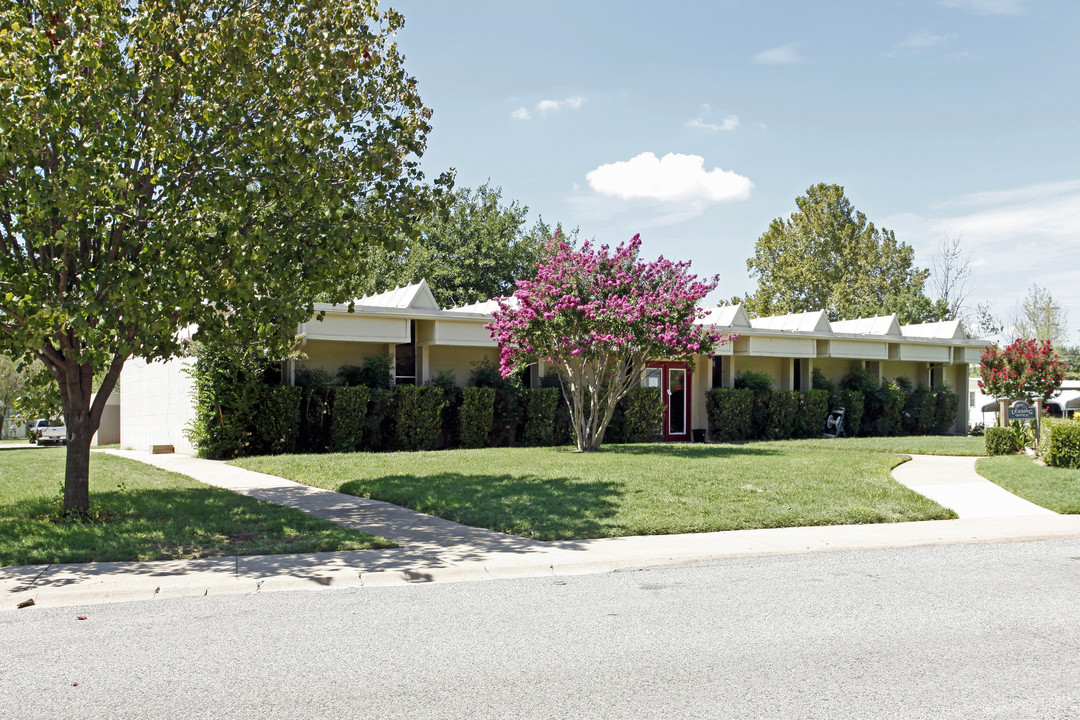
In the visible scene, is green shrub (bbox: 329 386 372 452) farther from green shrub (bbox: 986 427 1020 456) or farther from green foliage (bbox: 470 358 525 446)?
green shrub (bbox: 986 427 1020 456)

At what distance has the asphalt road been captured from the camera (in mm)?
4457

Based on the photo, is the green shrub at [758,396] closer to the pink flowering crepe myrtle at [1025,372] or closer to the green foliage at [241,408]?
the pink flowering crepe myrtle at [1025,372]

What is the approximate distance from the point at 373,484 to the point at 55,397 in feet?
14.6

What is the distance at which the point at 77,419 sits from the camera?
10695 mm

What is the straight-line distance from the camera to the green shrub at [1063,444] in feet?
50.6

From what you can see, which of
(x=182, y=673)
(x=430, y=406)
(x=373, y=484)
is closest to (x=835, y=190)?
(x=430, y=406)

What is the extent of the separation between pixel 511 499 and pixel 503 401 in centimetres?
1046

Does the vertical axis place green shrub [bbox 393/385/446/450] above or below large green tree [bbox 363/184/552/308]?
below

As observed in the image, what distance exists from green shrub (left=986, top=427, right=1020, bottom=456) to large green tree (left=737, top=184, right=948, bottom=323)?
107ft

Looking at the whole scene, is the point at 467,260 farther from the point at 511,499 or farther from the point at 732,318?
the point at 511,499

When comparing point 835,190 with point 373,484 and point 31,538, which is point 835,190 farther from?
point 31,538

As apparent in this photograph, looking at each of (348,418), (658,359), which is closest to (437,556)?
(348,418)

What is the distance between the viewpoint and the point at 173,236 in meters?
9.39

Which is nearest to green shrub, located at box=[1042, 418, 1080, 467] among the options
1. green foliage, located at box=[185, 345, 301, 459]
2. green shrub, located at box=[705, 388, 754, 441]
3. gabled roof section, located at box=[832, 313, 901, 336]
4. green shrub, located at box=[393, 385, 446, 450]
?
green shrub, located at box=[705, 388, 754, 441]
